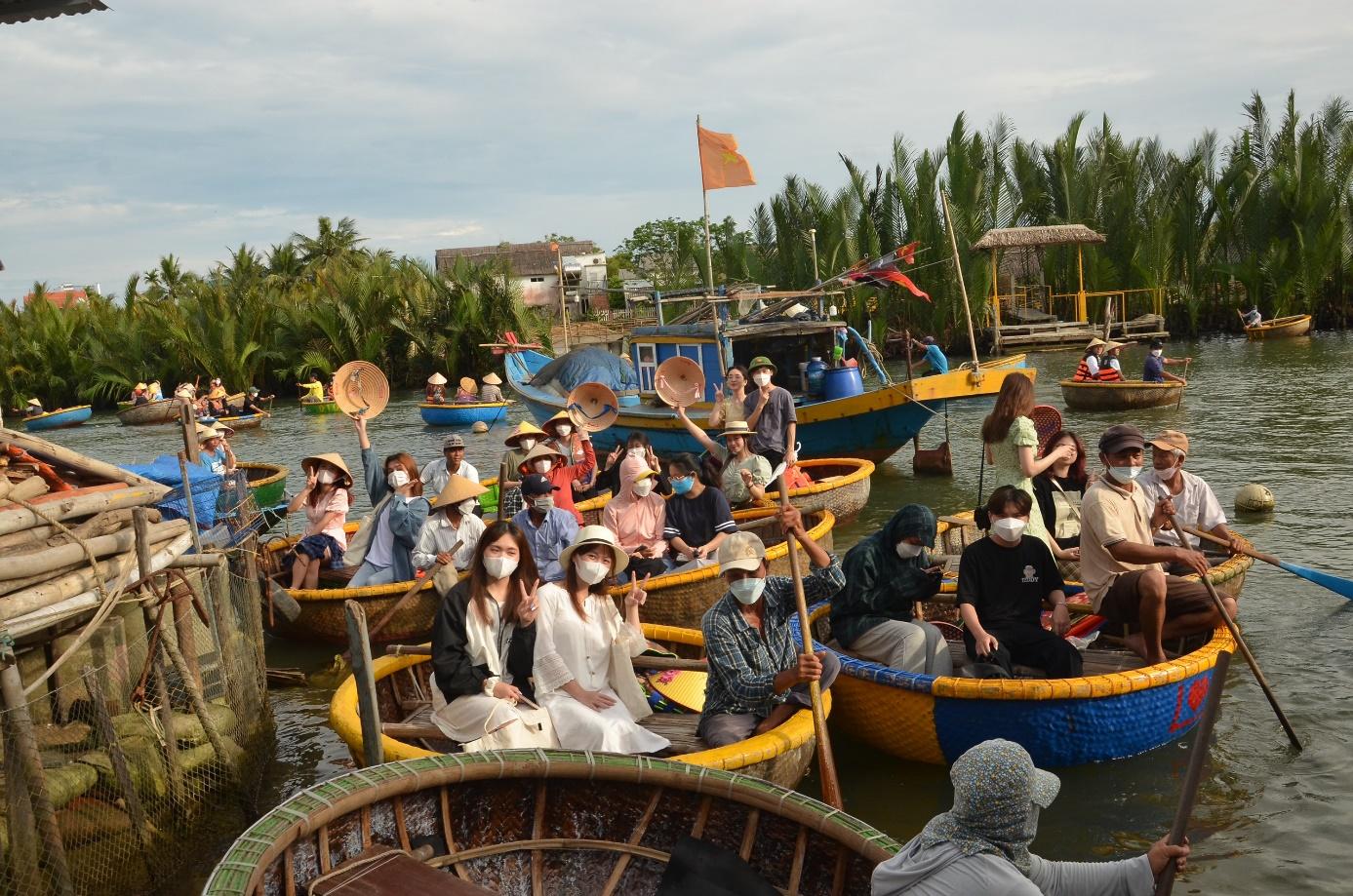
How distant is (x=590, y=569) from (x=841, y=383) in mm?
11122

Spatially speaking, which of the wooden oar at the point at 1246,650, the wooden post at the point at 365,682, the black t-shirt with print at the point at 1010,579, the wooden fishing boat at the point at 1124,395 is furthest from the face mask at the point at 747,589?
the wooden fishing boat at the point at 1124,395

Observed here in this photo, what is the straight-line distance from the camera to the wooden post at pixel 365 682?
16.1 feet

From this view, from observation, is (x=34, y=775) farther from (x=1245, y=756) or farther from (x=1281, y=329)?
(x=1281, y=329)

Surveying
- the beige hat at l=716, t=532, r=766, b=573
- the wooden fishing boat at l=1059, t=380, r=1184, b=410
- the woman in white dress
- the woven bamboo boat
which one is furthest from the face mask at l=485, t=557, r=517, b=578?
the wooden fishing boat at l=1059, t=380, r=1184, b=410

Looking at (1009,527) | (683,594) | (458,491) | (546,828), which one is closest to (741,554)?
(546,828)

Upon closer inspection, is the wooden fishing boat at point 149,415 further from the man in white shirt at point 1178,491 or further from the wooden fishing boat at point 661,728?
the man in white shirt at point 1178,491

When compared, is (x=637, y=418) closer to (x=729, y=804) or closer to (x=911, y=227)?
(x=729, y=804)

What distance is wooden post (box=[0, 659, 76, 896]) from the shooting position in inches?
182

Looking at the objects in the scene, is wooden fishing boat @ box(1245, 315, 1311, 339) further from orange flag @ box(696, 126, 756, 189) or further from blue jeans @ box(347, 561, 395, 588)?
blue jeans @ box(347, 561, 395, 588)

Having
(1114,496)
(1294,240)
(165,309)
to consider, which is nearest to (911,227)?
(1294,240)

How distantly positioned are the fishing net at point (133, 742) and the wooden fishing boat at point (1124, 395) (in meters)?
17.3

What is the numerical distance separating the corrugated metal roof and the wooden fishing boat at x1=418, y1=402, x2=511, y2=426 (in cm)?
2016

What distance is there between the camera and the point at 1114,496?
21.4ft

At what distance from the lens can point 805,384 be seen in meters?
17.1
